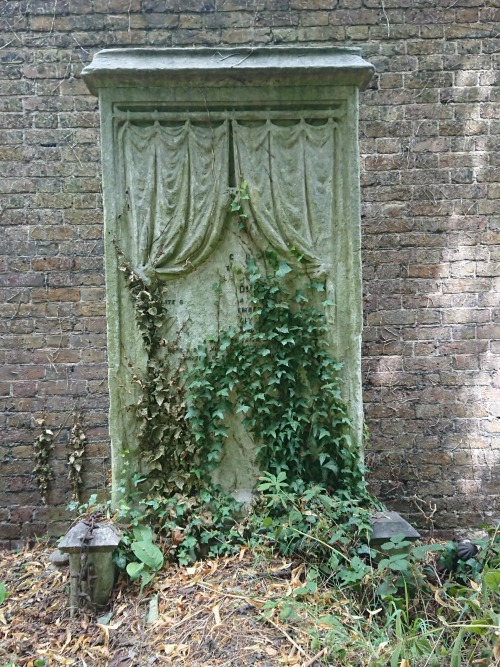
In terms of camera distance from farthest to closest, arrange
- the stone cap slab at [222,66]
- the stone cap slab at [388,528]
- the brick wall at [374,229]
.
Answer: the brick wall at [374,229]
the stone cap slab at [222,66]
the stone cap slab at [388,528]

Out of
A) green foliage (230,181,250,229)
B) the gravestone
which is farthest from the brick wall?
green foliage (230,181,250,229)

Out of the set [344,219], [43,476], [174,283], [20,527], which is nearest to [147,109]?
[174,283]

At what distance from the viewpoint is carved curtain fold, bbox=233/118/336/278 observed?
112 inches

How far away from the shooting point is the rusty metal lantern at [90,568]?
8.17 feet

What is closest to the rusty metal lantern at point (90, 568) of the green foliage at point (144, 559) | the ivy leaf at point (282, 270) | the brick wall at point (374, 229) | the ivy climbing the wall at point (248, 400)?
the green foliage at point (144, 559)

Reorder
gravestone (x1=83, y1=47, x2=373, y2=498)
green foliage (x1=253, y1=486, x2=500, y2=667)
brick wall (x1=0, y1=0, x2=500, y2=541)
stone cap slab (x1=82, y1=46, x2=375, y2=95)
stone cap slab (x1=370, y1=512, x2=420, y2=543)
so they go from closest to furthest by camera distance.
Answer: green foliage (x1=253, y1=486, x2=500, y2=667) → stone cap slab (x1=370, y1=512, x2=420, y2=543) → stone cap slab (x1=82, y1=46, x2=375, y2=95) → gravestone (x1=83, y1=47, x2=373, y2=498) → brick wall (x1=0, y1=0, x2=500, y2=541)

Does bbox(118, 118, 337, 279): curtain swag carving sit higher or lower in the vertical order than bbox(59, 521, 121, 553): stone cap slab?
higher

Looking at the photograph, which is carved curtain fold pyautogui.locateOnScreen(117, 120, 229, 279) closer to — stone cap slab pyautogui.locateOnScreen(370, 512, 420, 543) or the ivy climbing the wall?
the ivy climbing the wall

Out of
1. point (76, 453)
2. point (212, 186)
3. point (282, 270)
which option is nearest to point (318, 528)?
point (282, 270)

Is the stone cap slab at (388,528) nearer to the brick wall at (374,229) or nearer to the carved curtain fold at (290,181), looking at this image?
the carved curtain fold at (290,181)

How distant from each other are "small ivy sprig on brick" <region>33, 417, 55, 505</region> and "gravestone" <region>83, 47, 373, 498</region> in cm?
150

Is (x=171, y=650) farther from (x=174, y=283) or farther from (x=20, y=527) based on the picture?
(x=20, y=527)

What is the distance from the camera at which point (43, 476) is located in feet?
13.5

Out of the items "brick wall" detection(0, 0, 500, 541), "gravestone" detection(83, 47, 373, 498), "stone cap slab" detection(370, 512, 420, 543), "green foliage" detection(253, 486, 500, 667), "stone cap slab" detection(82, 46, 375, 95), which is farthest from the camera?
"brick wall" detection(0, 0, 500, 541)
